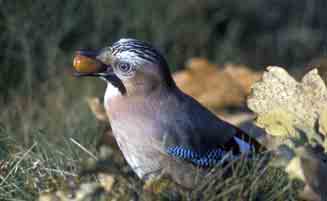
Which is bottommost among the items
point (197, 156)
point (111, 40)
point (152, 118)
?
point (111, 40)

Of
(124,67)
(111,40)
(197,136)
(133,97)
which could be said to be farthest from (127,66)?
(111,40)

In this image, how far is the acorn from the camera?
3.60 m

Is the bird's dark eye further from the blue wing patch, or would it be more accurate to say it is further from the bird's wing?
the blue wing patch

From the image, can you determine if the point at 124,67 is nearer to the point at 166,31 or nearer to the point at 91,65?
the point at 91,65

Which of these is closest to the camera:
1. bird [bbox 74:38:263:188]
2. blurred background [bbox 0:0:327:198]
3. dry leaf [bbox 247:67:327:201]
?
dry leaf [bbox 247:67:327:201]

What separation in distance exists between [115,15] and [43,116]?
139 cm

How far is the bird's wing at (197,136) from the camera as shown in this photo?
355 centimetres

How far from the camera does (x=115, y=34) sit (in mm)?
6199

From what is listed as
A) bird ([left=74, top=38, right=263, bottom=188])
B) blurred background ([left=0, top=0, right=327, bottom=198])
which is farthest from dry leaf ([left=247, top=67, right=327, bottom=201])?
blurred background ([left=0, top=0, right=327, bottom=198])

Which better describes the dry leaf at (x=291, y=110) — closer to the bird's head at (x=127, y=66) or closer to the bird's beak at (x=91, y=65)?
the bird's head at (x=127, y=66)

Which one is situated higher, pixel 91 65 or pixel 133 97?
pixel 91 65

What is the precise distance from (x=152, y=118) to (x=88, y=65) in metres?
0.34

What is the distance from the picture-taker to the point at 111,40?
242 inches

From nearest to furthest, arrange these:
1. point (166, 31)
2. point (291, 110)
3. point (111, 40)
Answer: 1. point (291, 110)
2. point (111, 40)
3. point (166, 31)
